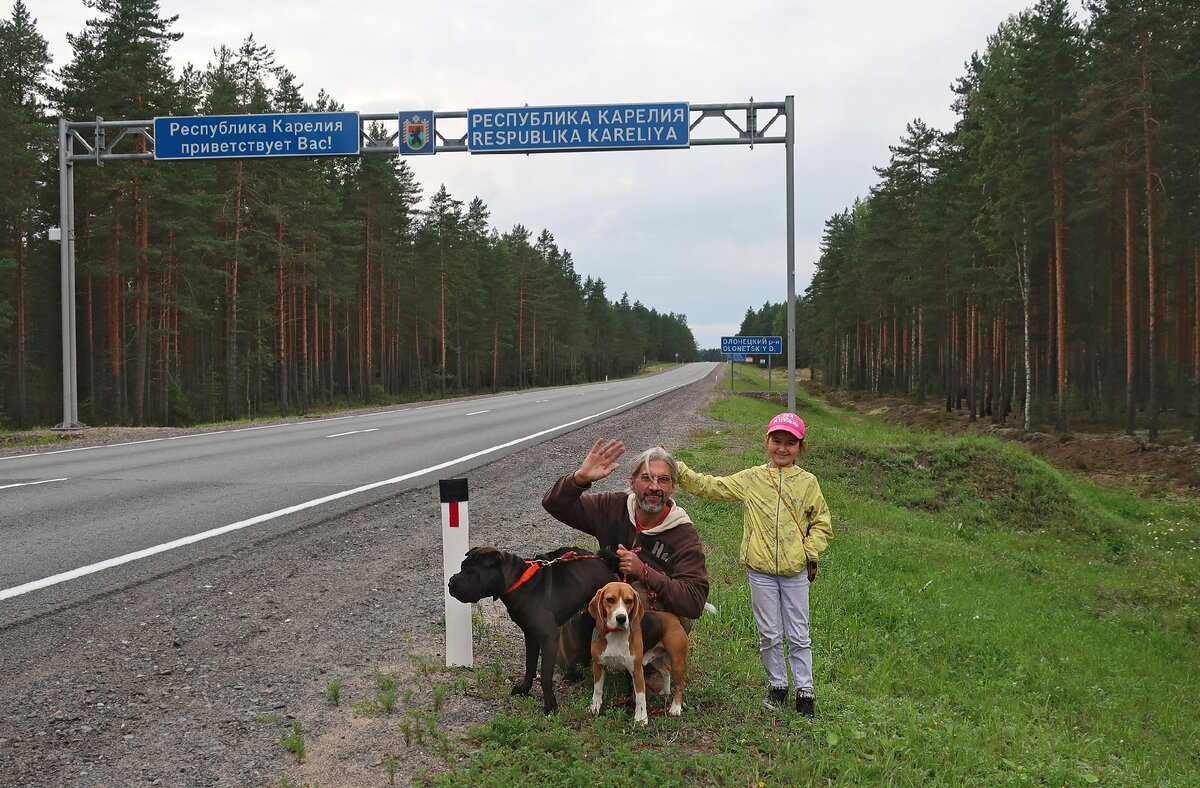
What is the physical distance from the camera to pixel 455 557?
13.6ft

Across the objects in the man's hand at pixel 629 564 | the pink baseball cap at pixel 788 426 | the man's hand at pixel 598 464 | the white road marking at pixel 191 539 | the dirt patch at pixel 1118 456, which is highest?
the pink baseball cap at pixel 788 426

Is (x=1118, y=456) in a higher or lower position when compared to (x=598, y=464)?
lower

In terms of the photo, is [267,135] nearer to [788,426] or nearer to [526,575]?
[526,575]

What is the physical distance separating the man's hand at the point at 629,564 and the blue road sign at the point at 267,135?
16712 mm

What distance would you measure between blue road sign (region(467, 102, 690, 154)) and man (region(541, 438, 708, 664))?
46.7 ft

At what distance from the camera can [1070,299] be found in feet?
94.8

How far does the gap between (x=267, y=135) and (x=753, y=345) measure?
25331 mm

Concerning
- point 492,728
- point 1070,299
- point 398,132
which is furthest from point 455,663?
point 1070,299

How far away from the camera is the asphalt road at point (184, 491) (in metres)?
5.75

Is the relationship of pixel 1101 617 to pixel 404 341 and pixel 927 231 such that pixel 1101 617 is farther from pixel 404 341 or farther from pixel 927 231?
pixel 404 341

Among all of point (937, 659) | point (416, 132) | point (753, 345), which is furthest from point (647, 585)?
point (753, 345)

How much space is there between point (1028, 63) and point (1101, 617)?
934 inches

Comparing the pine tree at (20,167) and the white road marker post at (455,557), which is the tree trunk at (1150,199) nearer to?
the white road marker post at (455,557)

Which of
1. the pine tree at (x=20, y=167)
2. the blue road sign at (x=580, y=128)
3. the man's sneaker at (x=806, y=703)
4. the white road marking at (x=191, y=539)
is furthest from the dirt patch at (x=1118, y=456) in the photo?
the pine tree at (x=20, y=167)
